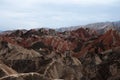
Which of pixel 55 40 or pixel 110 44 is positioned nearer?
pixel 110 44

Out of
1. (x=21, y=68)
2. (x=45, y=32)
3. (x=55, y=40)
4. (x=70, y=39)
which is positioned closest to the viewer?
(x=21, y=68)

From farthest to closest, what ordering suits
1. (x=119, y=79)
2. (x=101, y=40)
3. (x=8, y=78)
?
(x=101, y=40) < (x=119, y=79) < (x=8, y=78)

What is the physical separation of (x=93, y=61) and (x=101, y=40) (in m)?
36.4

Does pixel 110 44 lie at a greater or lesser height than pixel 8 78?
lesser

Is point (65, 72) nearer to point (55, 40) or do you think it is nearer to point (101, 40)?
point (101, 40)

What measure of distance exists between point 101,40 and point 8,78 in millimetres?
87067

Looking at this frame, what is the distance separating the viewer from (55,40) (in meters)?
120

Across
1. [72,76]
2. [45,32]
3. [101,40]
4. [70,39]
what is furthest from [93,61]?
[45,32]

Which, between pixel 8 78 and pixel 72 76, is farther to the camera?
pixel 72 76

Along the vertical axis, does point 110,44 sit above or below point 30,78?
below

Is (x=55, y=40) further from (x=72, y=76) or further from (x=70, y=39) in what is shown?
(x=72, y=76)

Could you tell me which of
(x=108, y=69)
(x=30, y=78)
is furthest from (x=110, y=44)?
(x=30, y=78)

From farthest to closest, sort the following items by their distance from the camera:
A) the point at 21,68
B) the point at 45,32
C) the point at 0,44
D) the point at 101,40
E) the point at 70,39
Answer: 1. the point at 45,32
2. the point at 70,39
3. the point at 101,40
4. the point at 0,44
5. the point at 21,68

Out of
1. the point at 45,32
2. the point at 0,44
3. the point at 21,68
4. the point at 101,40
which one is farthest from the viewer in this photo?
the point at 45,32
